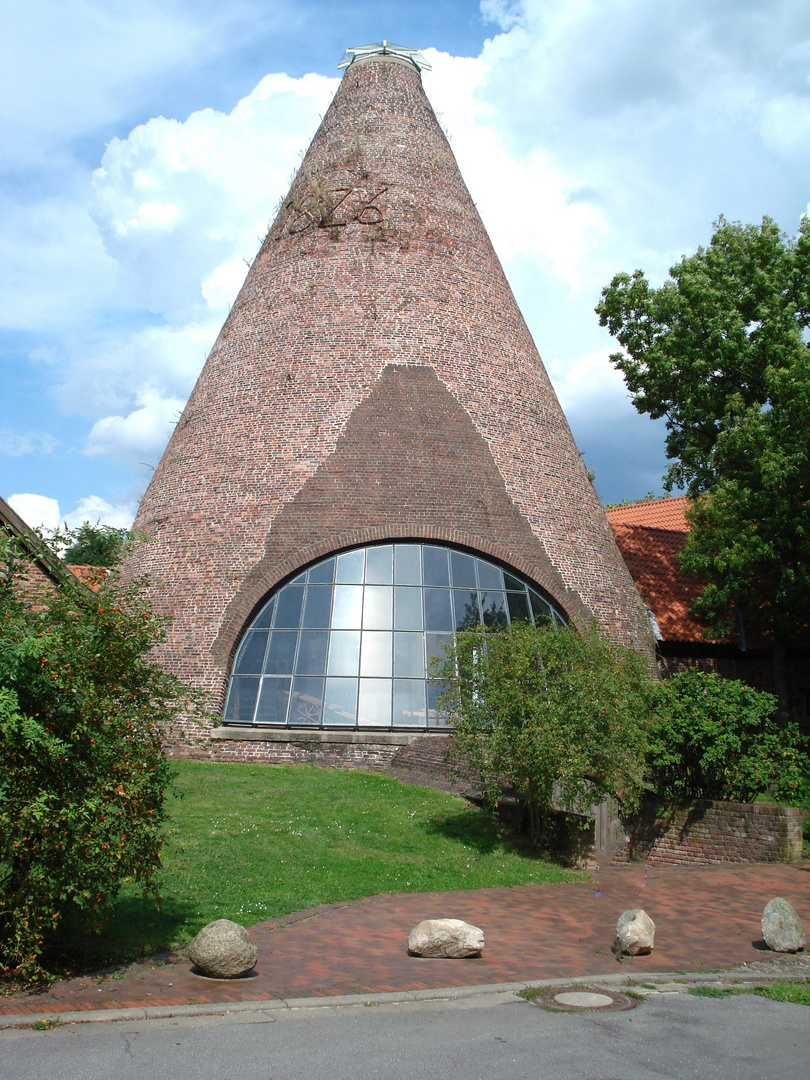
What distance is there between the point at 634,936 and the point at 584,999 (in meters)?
1.47

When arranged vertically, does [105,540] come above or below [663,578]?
below

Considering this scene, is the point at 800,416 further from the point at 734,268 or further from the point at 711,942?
the point at 711,942

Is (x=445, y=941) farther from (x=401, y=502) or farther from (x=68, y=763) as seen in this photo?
(x=401, y=502)

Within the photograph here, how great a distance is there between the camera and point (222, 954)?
250 inches

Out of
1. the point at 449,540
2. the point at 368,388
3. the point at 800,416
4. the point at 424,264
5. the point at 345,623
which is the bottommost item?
the point at 345,623

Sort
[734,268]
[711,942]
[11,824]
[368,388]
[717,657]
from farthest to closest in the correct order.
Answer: [717,657], [734,268], [368,388], [711,942], [11,824]

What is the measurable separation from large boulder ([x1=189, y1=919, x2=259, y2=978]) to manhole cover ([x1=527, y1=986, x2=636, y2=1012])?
6.88ft

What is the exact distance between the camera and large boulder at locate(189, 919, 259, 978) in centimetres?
637

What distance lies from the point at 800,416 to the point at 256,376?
1061 cm

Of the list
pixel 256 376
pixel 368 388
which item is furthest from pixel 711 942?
pixel 256 376

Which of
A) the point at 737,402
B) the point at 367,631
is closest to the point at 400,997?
the point at 367,631

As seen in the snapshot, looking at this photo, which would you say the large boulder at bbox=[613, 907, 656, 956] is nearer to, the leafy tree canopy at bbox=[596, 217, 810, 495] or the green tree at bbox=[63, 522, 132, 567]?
the green tree at bbox=[63, 522, 132, 567]

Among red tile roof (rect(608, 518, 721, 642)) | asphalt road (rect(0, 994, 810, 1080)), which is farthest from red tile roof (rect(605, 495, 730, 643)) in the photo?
asphalt road (rect(0, 994, 810, 1080))

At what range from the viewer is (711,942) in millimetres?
8305
